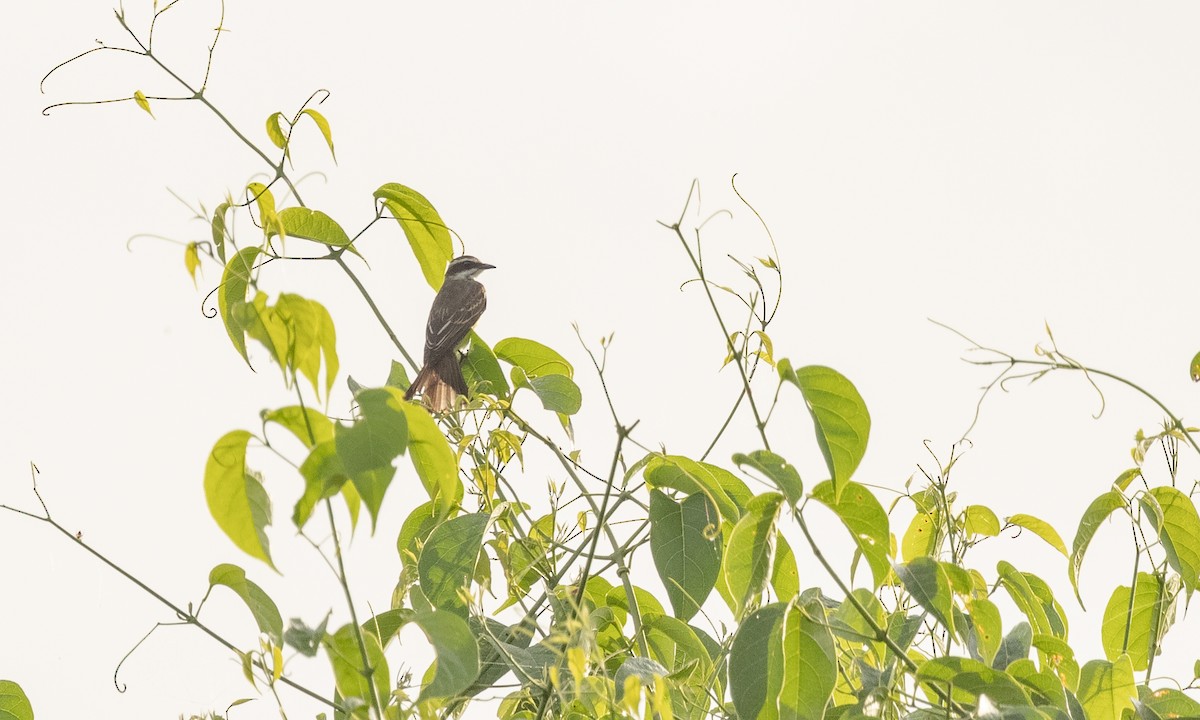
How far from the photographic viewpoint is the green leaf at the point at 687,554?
2119 millimetres

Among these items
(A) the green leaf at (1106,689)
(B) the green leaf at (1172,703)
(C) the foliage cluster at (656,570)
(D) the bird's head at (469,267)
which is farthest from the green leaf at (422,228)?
(D) the bird's head at (469,267)

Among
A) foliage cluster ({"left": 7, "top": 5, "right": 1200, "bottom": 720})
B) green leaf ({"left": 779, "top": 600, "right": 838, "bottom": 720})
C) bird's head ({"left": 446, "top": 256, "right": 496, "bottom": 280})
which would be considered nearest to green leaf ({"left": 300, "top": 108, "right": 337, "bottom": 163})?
foliage cluster ({"left": 7, "top": 5, "right": 1200, "bottom": 720})

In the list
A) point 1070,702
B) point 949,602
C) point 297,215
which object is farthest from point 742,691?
point 297,215

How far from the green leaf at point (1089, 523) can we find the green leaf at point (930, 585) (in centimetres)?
44

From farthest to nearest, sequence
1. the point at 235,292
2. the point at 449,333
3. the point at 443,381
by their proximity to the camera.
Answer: the point at 449,333 < the point at 443,381 < the point at 235,292

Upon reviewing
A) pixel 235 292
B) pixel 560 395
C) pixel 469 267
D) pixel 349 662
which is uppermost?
pixel 469 267

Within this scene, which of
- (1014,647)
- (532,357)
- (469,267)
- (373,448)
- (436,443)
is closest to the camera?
(373,448)

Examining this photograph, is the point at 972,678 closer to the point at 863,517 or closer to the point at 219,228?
the point at 863,517

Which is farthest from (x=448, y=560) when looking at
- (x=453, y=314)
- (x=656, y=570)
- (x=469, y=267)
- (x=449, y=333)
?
(x=469, y=267)

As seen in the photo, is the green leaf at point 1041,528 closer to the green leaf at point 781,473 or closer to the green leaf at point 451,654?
the green leaf at point 781,473

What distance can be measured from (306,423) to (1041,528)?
1678mm

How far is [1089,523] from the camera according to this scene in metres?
2.21

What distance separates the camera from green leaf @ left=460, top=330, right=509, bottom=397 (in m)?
3.01

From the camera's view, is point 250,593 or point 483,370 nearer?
point 250,593
